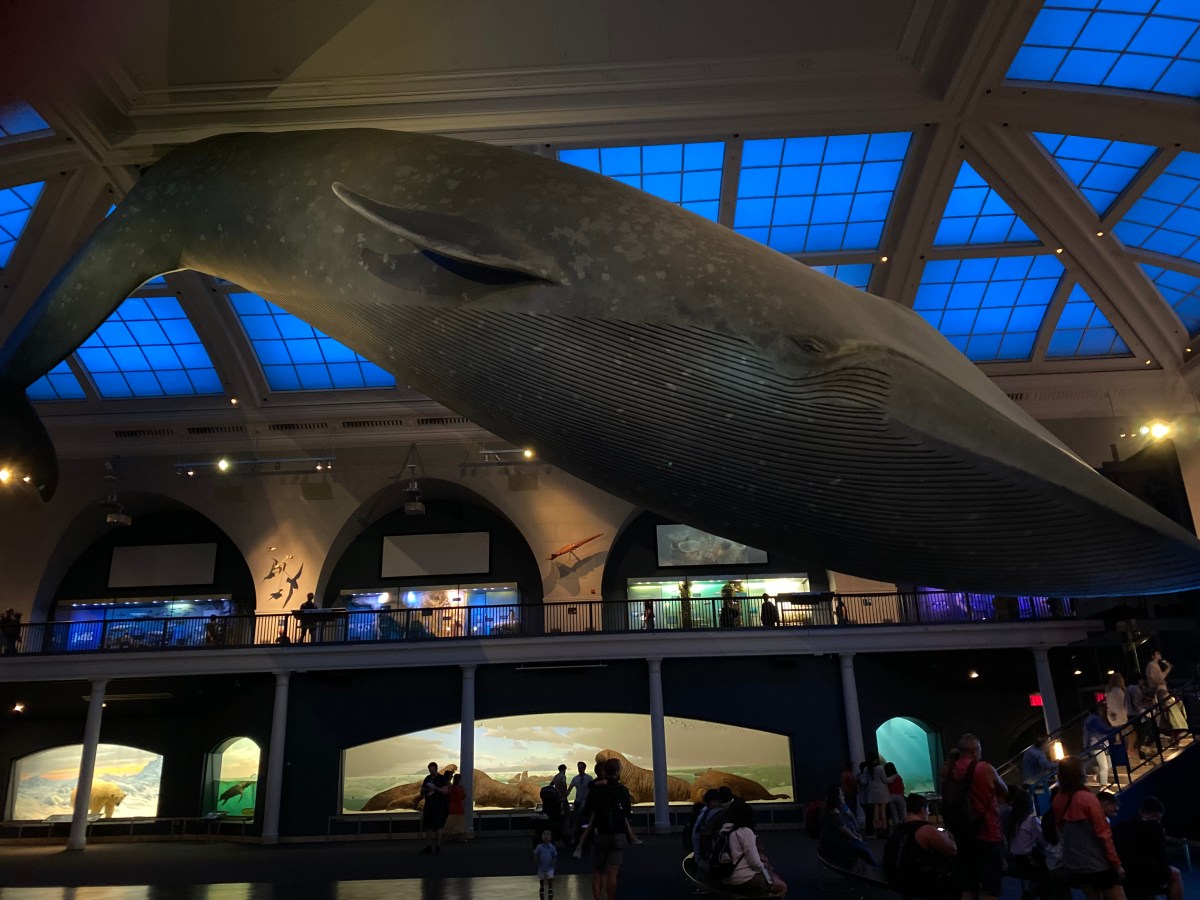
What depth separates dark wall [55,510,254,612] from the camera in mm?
27703

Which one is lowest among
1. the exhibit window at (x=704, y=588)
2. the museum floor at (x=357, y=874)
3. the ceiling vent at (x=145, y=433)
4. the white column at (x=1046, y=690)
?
the museum floor at (x=357, y=874)

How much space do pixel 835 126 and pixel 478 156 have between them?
17175 mm

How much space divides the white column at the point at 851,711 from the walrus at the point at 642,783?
14.7ft

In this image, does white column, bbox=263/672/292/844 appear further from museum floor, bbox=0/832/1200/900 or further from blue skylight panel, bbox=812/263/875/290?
blue skylight panel, bbox=812/263/875/290

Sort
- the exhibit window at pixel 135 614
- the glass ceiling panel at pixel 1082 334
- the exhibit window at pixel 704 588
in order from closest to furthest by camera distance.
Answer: the glass ceiling panel at pixel 1082 334, the exhibit window at pixel 135 614, the exhibit window at pixel 704 588

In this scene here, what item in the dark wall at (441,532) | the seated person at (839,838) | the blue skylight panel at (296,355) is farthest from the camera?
the dark wall at (441,532)

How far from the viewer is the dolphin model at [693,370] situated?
156cm

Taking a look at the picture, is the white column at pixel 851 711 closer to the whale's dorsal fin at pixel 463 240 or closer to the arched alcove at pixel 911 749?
the arched alcove at pixel 911 749

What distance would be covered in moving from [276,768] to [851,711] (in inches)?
541

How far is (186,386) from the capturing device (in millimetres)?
25844

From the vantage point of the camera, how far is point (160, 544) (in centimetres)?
2825

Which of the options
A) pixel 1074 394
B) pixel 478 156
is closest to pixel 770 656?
pixel 1074 394

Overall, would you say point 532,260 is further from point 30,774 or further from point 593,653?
point 30,774

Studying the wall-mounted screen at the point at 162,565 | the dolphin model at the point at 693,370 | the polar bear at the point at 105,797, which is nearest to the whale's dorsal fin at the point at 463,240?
the dolphin model at the point at 693,370
